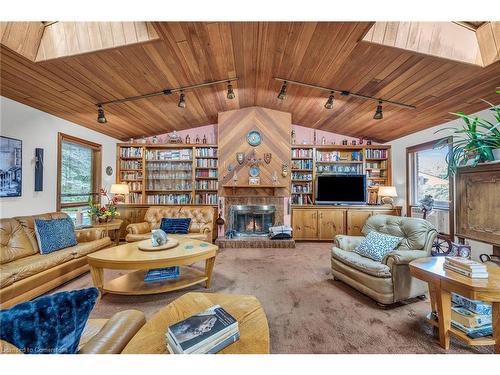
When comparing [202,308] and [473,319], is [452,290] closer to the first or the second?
[473,319]

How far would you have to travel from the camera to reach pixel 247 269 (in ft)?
11.2

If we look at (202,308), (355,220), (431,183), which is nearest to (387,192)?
(431,183)

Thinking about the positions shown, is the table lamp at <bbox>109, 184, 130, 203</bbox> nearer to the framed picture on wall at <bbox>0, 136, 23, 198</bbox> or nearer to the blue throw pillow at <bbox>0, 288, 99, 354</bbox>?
the framed picture on wall at <bbox>0, 136, 23, 198</bbox>

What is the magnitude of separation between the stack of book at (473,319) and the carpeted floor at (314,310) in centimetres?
14

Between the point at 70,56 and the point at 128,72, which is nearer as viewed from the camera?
the point at 70,56

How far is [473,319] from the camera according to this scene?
168cm

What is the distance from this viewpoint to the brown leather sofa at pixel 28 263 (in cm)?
215

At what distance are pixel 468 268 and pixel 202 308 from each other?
6.28 ft

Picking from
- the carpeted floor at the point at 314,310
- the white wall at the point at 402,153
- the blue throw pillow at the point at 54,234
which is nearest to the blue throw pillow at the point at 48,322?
the carpeted floor at the point at 314,310

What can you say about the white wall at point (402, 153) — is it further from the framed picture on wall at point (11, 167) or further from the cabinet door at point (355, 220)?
the framed picture on wall at point (11, 167)

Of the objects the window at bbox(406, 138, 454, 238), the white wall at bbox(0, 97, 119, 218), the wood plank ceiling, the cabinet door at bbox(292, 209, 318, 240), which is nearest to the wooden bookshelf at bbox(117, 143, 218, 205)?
the wood plank ceiling
